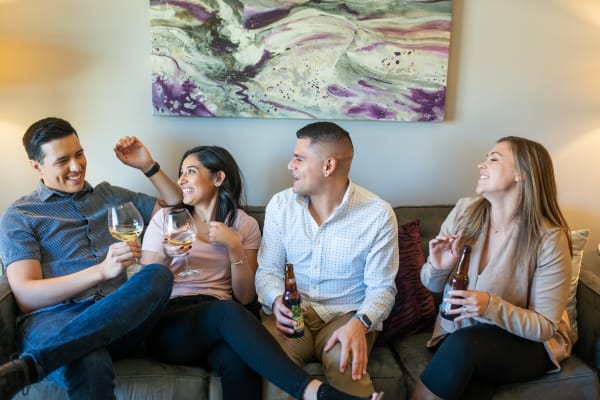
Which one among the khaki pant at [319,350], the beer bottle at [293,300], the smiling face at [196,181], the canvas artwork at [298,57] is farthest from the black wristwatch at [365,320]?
the canvas artwork at [298,57]

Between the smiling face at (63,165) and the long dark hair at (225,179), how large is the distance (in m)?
0.41

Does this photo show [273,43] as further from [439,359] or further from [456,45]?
[439,359]

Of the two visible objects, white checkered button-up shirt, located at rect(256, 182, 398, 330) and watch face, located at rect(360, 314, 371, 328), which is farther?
white checkered button-up shirt, located at rect(256, 182, 398, 330)

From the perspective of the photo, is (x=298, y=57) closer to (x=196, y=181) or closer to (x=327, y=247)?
(x=196, y=181)

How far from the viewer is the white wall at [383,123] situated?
2.33m

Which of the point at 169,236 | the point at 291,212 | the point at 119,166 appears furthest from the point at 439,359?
the point at 119,166

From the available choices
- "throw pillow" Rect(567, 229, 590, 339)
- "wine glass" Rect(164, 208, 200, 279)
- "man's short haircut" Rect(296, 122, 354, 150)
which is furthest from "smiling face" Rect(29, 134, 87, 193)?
"throw pillow" Rect(567, 229, 590, 339)

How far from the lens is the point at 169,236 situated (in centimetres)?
178

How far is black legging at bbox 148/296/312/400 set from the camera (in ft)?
5.28

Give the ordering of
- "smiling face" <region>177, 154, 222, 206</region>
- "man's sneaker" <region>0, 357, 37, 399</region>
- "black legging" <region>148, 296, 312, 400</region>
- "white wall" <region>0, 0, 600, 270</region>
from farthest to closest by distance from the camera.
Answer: "white wall" <region>0, 0, 600, 270</region> < "smiling face" <region>177, 154, 222, 206</region> < "black legging" <region>148, 296, 312, 400</region> < "man's sneaker" <region>0, 357, 37, 399</region>

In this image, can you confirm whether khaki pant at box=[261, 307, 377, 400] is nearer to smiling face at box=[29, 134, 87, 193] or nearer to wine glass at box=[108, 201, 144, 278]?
wine glass at box=[108, 201, 144, 278]

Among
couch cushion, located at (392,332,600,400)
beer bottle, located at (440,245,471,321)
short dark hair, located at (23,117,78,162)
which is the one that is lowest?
couch cushion, located at (392,332,600,400)

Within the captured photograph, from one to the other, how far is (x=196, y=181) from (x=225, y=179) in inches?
5.3

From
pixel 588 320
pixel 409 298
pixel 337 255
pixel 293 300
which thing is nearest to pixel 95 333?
pixel 293 300
